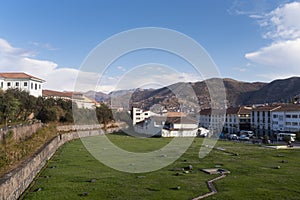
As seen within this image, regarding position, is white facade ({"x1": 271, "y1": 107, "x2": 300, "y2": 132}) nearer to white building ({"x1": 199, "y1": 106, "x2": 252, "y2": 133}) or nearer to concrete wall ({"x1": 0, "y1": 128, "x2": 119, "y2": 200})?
white building ({"x1": 199, "y1": 106, "x2": 252, "y2": 133})

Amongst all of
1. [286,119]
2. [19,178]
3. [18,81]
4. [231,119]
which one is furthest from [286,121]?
[18,81]

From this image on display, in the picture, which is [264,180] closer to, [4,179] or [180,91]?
[4,179]

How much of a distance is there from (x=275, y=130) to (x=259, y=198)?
62.7 metres

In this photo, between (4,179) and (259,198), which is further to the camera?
(259,198)

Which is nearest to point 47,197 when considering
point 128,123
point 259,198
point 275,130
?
point 259,198

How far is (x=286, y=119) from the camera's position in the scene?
67062 millimetres

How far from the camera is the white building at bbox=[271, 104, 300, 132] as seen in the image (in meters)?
64.4

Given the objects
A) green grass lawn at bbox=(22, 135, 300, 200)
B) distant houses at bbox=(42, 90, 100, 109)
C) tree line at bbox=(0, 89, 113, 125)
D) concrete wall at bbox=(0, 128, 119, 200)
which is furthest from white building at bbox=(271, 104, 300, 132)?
concrete wall at bbox=(0, 128, 119, 200)

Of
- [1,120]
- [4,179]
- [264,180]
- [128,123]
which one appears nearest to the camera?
[4,179]

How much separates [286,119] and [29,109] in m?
56.2

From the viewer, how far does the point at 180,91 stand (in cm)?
11388

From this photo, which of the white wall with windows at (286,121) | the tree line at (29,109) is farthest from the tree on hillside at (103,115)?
the white wall with windows at (286,121)

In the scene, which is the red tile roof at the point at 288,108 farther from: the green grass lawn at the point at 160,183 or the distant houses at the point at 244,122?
the green grass lawn at the point at 160,183

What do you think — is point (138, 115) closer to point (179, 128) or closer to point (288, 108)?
point (179, 128)
